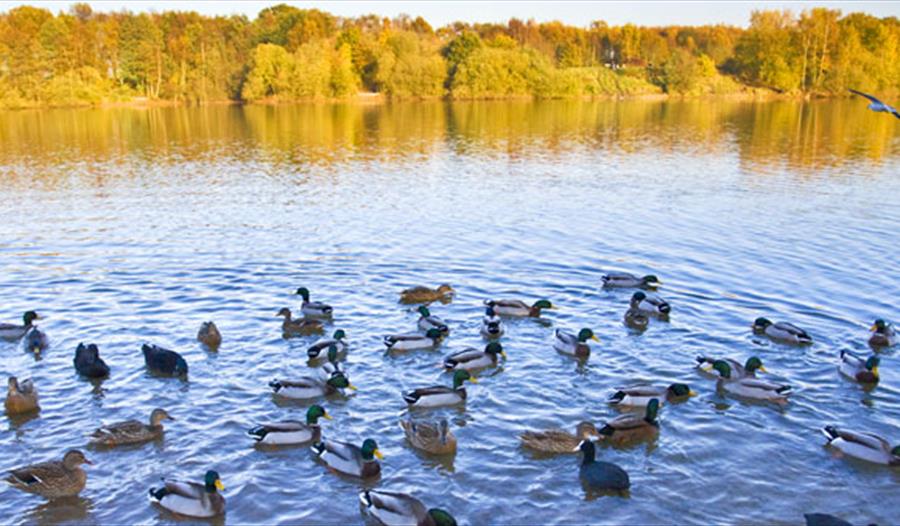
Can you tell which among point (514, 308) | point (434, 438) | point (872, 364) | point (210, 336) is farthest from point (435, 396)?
point (872, 364)

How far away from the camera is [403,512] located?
9922 mm

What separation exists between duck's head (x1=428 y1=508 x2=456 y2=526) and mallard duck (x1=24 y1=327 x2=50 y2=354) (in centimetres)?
959

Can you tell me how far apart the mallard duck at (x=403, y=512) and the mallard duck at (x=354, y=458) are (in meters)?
0.96

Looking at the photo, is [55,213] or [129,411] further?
[55,213]

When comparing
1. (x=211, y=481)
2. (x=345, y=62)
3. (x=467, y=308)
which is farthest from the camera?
(x=345, y=62)

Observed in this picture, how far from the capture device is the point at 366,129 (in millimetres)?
66375

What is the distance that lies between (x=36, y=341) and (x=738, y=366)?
515 inches

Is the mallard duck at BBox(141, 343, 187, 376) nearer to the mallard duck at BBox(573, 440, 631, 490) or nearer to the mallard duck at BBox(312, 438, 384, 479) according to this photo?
the mallard duck at BBox(312, 438, 384, 479)

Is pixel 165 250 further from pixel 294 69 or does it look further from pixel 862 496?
pixel 294 69

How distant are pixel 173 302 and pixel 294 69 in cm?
9551

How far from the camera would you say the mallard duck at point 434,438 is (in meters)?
11.9

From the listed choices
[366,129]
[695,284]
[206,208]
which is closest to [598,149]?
[366,129]

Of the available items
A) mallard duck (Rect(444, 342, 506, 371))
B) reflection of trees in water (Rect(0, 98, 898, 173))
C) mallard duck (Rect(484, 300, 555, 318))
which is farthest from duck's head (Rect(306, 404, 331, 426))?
reflection of trees in water (Rect(0, 98, 898, 173))

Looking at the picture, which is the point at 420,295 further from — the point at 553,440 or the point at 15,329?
the point at 15,329
